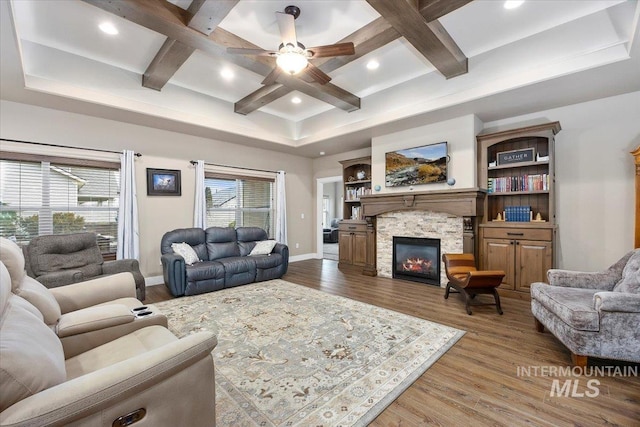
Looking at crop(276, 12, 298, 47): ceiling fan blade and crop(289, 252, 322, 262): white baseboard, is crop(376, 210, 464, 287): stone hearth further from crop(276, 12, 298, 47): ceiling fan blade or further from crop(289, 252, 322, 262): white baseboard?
crop(276, 12, 298, 47): ceiling fan blade

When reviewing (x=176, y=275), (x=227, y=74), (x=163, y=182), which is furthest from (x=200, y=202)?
(x=227, y=74)

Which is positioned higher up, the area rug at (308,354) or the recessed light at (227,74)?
the recessed light at (227,74)

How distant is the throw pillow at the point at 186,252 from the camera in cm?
451

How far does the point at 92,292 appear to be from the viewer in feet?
7.48

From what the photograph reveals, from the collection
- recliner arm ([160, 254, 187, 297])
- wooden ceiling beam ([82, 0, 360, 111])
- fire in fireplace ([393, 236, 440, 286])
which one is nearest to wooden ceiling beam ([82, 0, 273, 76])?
wooden ceiling beam ([82, 0, 360, 111])

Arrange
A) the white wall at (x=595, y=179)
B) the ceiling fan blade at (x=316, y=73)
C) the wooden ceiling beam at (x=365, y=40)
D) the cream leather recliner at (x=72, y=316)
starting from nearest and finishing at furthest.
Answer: the cream leather recliner at (x=72, y=316), the wooden ceiling beam at (x=365, y=40), the ceiling fan blade at (x=316, y=73), the white wall at (x=595, y=179)

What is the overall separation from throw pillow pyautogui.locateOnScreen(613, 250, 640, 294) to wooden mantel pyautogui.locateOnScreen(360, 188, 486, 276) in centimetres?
180

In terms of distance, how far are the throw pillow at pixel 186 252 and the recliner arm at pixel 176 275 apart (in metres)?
0.29

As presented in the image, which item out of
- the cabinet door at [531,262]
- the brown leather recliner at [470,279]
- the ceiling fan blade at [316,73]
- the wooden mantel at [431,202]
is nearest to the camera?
the brown leather recliner at [470,279]

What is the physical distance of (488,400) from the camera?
189 centimetres

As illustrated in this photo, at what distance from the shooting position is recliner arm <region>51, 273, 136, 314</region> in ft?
7.01

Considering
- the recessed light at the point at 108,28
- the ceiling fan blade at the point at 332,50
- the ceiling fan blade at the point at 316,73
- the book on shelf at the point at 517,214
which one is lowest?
the book on shelf at the point at 517,214

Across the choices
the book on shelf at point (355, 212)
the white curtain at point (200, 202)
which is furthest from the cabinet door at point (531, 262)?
the white curtain at point (200, 202)

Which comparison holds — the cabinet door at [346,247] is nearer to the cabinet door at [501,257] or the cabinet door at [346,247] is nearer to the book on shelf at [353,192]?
the book on shelf at [353,192]
